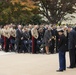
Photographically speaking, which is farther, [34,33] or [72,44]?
[34,33]

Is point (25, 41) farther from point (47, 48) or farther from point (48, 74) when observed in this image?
point (48, 74)

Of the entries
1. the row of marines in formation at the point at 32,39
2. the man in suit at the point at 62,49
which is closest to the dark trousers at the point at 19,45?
the row of marines in formation at the point at 32,39

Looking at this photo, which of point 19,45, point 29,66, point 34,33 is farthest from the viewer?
point 19,45

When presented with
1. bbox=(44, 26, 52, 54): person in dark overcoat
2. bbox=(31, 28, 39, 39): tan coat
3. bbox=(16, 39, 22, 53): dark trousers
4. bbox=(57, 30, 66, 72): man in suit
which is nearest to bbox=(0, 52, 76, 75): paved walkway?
bbox=(57, 30, 66, 72): man in suit

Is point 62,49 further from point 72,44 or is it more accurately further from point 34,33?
point 34,33

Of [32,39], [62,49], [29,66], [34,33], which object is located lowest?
[29,66]

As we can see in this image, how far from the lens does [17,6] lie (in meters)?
38.2

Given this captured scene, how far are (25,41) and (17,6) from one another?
16.8 m

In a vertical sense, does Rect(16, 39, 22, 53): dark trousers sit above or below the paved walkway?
above

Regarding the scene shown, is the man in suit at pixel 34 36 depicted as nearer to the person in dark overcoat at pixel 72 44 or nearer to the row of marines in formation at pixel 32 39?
the row of marines in formation at pixel 32 39

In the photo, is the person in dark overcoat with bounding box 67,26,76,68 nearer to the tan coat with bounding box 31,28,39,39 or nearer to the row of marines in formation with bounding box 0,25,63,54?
the row of marines in formation with bounding box 0,25,63,54

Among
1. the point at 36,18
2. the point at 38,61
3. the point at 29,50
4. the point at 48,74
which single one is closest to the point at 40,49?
the point at 29,50

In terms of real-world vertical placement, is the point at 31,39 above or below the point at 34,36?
below

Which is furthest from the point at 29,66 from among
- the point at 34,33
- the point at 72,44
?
the point at 34,33
